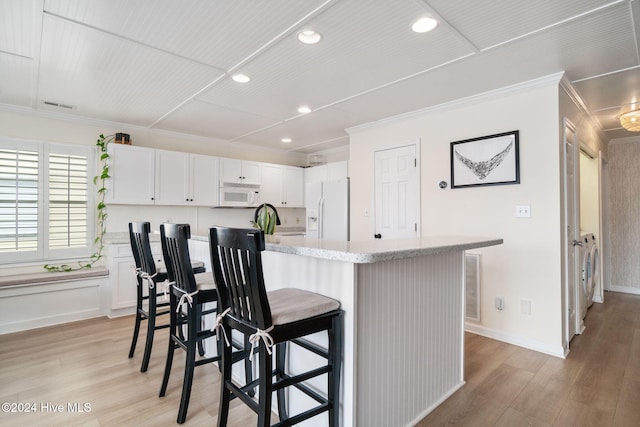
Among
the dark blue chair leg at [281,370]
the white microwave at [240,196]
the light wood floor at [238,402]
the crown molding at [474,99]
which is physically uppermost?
the crown molding at [474,99]

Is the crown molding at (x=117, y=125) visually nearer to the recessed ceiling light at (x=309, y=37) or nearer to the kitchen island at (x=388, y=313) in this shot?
the recessed ceiling light at (x=309, y=37)

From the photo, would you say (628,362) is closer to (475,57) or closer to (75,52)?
(475,57)

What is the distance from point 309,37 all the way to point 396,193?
2.26 metres

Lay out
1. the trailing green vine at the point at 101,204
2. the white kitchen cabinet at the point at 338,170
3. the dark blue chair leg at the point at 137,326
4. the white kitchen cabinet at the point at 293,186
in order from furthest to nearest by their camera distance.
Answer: the white kitchen cabinet at the point at 293,186, the white kitchen cabinet at the point at 338,170, the trailing green vine at the point at 101,204, the dark blue chair leg at the point at 137,326

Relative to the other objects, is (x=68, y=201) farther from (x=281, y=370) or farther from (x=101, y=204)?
(x=281, y=370)

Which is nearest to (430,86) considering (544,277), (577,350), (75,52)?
(544,277)

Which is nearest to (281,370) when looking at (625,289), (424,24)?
(424,24)

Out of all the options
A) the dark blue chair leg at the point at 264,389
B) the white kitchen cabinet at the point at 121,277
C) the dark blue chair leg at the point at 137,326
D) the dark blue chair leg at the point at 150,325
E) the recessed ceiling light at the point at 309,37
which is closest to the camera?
the dark blue chair leg at the point at 264,389

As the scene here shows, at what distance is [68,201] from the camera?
12.7ft

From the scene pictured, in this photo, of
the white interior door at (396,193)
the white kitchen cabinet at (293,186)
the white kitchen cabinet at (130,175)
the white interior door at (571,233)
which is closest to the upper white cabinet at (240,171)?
the white kitchen cabinet at (293,186)

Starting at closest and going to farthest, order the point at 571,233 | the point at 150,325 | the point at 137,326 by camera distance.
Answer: the point at 150,325
the point at 137,326
the point at 571,233

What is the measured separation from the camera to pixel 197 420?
185 centimetres

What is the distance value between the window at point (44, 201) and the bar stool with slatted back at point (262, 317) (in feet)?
11.2

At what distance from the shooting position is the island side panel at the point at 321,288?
1.49 m
